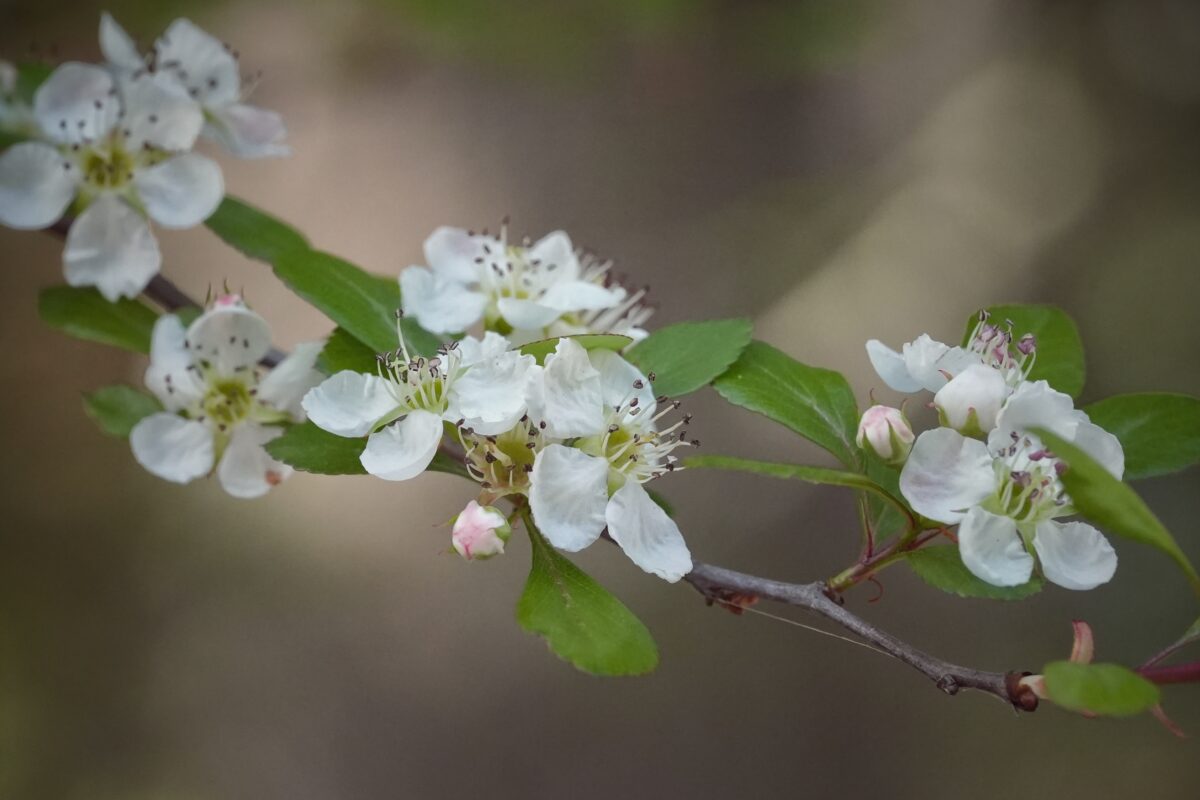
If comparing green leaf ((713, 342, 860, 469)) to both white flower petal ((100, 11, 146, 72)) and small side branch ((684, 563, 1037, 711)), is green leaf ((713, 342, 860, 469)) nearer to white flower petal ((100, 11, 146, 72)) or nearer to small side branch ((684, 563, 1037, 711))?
small side branch ((684, 563, 1037, 711))

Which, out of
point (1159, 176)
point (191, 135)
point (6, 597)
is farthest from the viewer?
point (1159, 176)

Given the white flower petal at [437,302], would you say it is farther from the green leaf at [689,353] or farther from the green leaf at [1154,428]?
the green leaf at [1154,428]

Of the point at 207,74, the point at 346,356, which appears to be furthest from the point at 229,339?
the point at 207,74

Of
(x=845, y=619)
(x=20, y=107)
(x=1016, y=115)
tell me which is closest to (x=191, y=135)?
(x=20, y=107)

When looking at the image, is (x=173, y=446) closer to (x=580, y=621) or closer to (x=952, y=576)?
(x=580, y=621)

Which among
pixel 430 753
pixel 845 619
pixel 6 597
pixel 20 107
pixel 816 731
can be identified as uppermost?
pixel 20 107

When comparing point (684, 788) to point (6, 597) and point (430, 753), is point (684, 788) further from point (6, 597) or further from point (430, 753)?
point (6, 597)

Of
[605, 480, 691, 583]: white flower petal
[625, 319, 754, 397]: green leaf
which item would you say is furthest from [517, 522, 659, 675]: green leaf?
[625, 319, 754, 397]: green leaf
